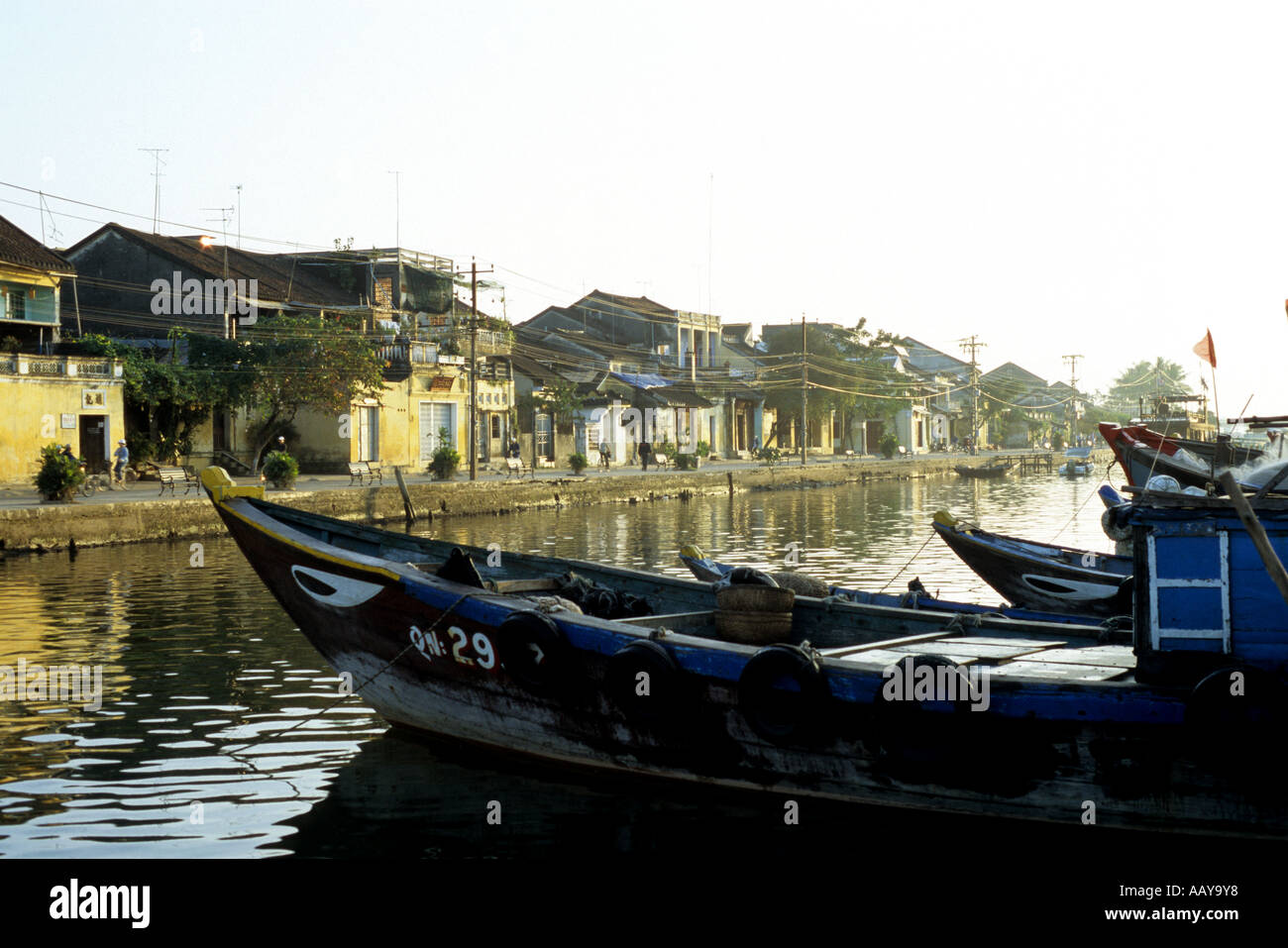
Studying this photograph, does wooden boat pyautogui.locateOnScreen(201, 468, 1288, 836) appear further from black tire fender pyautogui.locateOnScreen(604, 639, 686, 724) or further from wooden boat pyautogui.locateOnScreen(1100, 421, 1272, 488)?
wooden boat pyautogui.locateOnScreen(1100, 421, 1272, 488)

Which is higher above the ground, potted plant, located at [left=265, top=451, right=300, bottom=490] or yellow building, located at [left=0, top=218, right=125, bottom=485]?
yellow building, located at [left=0, top=218, right=125, bottom=485]

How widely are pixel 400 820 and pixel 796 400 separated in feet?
189

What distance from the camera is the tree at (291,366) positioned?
115 feet

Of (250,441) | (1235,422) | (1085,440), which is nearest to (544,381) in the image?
(250,441)

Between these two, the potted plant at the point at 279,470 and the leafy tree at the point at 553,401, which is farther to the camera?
the leafy tree at the point at 553,401

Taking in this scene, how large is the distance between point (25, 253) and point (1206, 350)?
Result: 34.6 meters

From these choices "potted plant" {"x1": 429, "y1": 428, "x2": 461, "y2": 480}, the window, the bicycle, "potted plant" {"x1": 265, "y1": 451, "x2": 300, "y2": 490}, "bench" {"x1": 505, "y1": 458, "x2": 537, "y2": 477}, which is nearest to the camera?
the bicycle

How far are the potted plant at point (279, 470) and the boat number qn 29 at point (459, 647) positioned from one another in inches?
827

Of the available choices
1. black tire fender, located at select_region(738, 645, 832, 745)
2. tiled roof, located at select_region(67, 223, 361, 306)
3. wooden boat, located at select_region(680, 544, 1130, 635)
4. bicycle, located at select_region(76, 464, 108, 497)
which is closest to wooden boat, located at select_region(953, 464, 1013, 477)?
tiled roof, located at select_region(67, 223, 361, 306)

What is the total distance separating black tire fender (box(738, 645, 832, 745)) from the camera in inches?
278

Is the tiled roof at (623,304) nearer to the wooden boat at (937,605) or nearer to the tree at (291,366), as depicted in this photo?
the tree at (291,366)

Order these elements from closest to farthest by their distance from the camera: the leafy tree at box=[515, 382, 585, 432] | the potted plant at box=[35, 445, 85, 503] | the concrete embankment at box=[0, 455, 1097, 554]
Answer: the concrete embankment at box=[0, 455, 1097, 554], the potted plant at box=[35, 445, 85, 503], the leafy tree at box=[515, 382, 585, 432]

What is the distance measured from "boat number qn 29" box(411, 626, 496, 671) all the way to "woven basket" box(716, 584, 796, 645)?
1703mm

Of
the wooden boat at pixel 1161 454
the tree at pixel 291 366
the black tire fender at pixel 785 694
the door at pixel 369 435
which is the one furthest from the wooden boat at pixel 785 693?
the door at pixel 369 435
